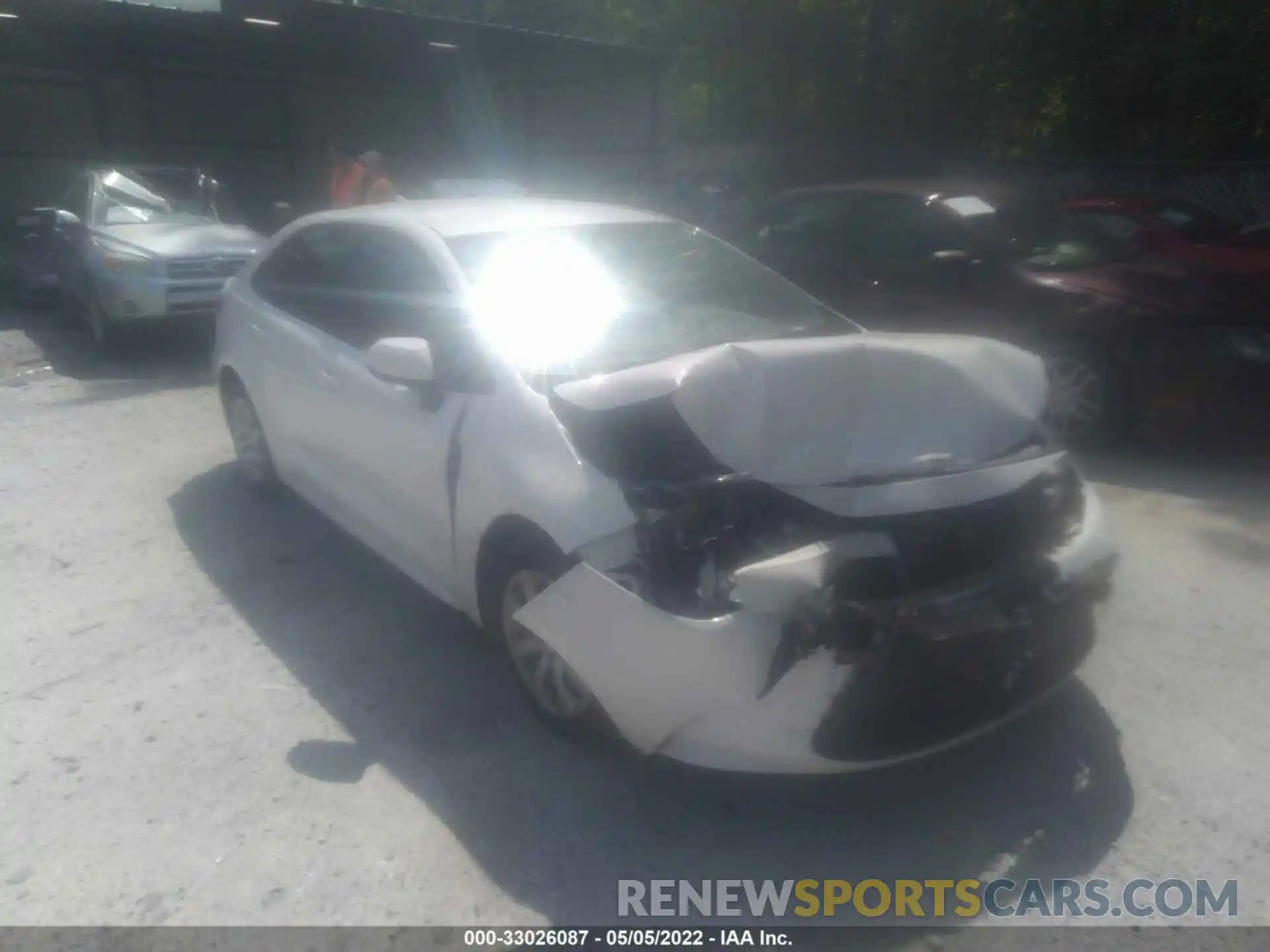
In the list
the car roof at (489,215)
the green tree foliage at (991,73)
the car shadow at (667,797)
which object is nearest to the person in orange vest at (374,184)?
the car roof at (489,215)

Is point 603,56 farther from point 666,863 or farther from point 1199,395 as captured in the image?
point 666,863

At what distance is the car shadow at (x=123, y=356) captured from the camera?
8.62 metres

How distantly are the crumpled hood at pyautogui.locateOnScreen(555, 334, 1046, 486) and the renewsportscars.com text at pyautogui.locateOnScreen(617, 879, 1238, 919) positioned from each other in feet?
3.63

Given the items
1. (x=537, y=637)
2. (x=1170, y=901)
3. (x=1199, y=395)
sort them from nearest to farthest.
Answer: (x=1170, y=901)
(x=537, y=637)
(x=1199, y=395)

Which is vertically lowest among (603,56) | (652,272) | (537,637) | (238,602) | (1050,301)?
(238,602)

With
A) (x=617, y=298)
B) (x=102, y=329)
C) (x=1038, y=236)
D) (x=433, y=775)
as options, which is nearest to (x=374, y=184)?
(x=102, y=329)

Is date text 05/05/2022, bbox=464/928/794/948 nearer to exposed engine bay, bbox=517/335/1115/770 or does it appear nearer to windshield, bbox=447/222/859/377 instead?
exposed engine bay, bbox=517/335/1115/770

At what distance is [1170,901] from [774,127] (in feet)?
78.8

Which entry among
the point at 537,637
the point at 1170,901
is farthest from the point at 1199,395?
the point at 537,637

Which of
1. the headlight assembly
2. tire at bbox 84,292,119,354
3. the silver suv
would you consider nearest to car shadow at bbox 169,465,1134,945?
the silver suv

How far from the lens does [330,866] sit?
281 centimetres

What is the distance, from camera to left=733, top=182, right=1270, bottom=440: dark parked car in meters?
5.67

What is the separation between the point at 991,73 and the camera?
60.0 feet

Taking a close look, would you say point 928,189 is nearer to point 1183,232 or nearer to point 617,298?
point 1183,232
